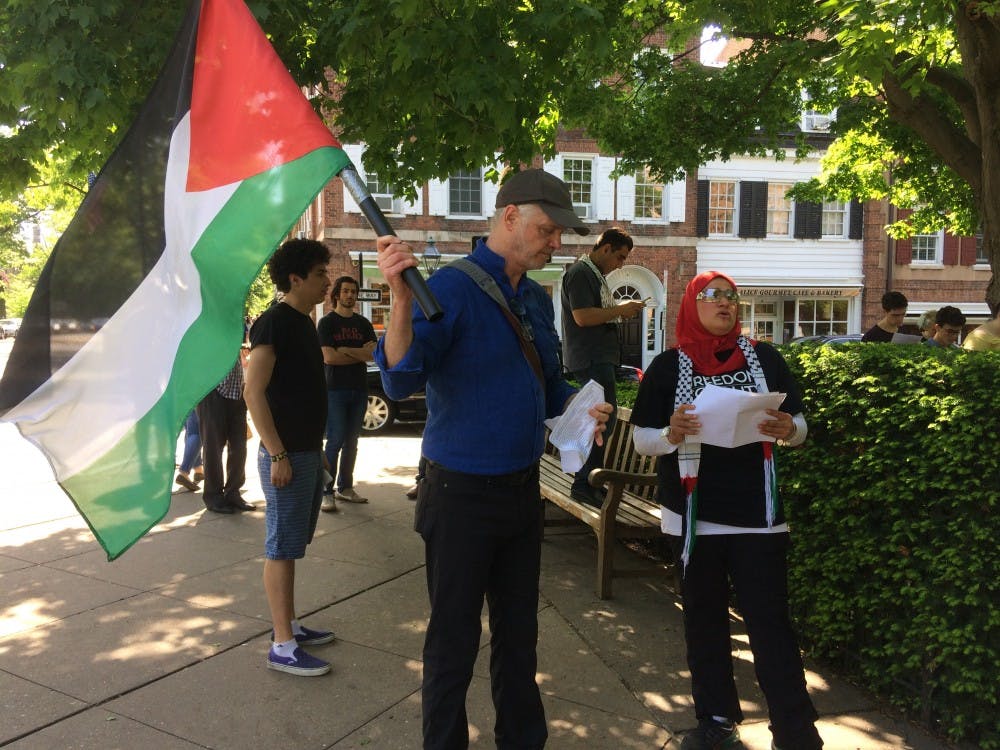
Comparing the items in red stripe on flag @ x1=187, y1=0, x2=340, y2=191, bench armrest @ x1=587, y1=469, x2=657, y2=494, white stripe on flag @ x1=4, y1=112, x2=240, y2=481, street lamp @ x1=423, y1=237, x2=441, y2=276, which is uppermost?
street lamp @ x1=423, y1=237, x2=441, y2=276

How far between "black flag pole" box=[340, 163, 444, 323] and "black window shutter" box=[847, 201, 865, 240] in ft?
93.1

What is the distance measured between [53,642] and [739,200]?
26167 mm

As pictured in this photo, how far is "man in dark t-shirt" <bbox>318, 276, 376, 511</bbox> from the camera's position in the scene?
276 inches

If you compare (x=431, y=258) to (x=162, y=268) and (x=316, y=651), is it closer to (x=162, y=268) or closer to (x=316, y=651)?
(x=316, y=651)

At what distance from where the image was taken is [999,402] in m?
2.98

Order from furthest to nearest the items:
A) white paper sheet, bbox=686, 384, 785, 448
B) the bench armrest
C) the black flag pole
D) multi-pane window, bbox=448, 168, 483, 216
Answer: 1. multi-pane window, bbox=448, 168, 483, 216
2. the bench armrest
3. white paper sheet, bbox=686, 384, 785, 448
4. the black flag pole

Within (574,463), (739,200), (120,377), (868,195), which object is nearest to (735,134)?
(868,195)

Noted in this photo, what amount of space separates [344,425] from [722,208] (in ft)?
74.2

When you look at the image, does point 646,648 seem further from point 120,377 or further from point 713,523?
point 120,377

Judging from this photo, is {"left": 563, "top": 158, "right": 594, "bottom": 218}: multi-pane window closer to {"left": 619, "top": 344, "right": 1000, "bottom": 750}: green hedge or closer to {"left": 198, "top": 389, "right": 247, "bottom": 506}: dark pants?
{"left": 198, "top": 389, "right": 247, "bottom": 506}: dark pants

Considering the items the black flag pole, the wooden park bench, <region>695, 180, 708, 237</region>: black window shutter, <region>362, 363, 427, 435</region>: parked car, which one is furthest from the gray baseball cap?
<region>695, 180, 708, 237</region>: black window shutter

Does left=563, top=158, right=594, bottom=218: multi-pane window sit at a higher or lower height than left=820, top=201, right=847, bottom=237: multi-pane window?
higher

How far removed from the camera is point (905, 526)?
3.30 metres

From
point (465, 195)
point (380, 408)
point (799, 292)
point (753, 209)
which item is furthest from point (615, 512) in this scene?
point (799, 292)
